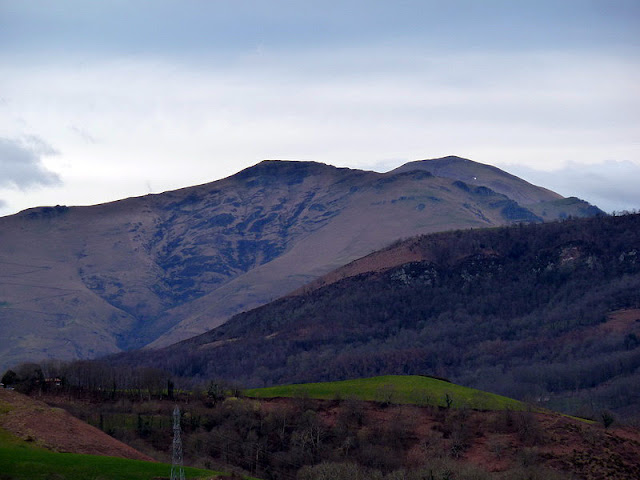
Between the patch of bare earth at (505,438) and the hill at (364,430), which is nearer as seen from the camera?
the patch of bare earth at (505,438)

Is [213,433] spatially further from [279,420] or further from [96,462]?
[96,462]

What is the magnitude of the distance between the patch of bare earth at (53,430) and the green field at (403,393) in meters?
58.5

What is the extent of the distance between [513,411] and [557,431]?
9900mm

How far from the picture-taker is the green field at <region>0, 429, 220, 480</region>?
3738 inches

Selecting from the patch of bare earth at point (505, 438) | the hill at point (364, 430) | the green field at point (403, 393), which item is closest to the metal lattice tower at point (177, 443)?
the hill at point (364, 430)

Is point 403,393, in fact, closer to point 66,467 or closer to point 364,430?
point 364,430

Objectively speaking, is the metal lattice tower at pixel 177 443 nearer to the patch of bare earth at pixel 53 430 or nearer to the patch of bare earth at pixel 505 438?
the patch of bare earth at pixel 53 430

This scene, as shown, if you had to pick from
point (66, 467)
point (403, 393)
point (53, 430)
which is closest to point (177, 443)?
point (66, 467)

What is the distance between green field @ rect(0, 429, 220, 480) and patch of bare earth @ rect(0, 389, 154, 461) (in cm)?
358

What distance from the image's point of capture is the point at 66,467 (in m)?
98.2

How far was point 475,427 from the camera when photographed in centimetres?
15862

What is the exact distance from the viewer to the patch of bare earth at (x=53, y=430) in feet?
365

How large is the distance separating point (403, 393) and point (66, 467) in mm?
86580

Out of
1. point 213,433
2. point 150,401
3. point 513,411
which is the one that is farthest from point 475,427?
point 150,401
